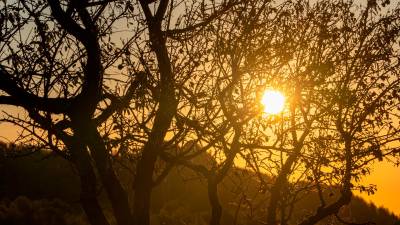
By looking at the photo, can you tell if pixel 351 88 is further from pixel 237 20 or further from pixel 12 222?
pixel 12 222

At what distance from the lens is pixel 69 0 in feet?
31.7

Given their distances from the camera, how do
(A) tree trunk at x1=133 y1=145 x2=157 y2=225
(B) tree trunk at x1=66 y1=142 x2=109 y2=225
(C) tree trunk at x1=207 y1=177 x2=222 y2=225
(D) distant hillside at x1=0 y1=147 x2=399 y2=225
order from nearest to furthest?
(B) tree trunk at x1=66 y1=142 x2=109 y2=225
(A) tree trunk at x1=133 y1=145 x2=157 y2=225
(C) tree trunk at x1=207 y1=177 x2=222 y2=225
(D) distant hillside at x1=0 y1=147 x2=399 y2=225

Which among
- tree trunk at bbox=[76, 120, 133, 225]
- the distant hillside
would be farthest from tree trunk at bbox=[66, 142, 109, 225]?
the distant hillside

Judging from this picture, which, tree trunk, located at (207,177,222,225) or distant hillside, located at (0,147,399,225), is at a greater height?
distant hillside, located at (0,147,399,225)

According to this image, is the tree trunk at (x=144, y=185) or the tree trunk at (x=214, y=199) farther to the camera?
the tree trunk at (x=214, y=199)

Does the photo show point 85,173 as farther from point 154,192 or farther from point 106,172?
point 154,192

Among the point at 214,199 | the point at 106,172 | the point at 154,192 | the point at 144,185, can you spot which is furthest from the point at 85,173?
the point at 154,192

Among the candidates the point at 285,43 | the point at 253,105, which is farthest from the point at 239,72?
the point at 285,43

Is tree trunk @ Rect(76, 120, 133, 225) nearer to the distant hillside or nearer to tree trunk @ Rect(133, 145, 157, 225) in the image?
tree trunk @ Rect(133, 145, 157, 225)

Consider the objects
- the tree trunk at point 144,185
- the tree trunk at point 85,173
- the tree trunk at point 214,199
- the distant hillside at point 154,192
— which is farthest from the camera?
the distant hillside at point 154,192

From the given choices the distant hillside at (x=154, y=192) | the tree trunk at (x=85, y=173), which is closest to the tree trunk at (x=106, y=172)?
the tree trunk at (x=85, y=173)

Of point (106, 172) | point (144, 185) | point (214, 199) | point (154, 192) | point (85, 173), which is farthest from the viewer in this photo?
point (154, 192)

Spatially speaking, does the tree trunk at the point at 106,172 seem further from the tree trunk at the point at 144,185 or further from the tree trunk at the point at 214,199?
the tree trunk at the point at 214,199

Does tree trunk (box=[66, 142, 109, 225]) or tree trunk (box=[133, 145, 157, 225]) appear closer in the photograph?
tree trunk (box=[66, 142, 109, 225])
